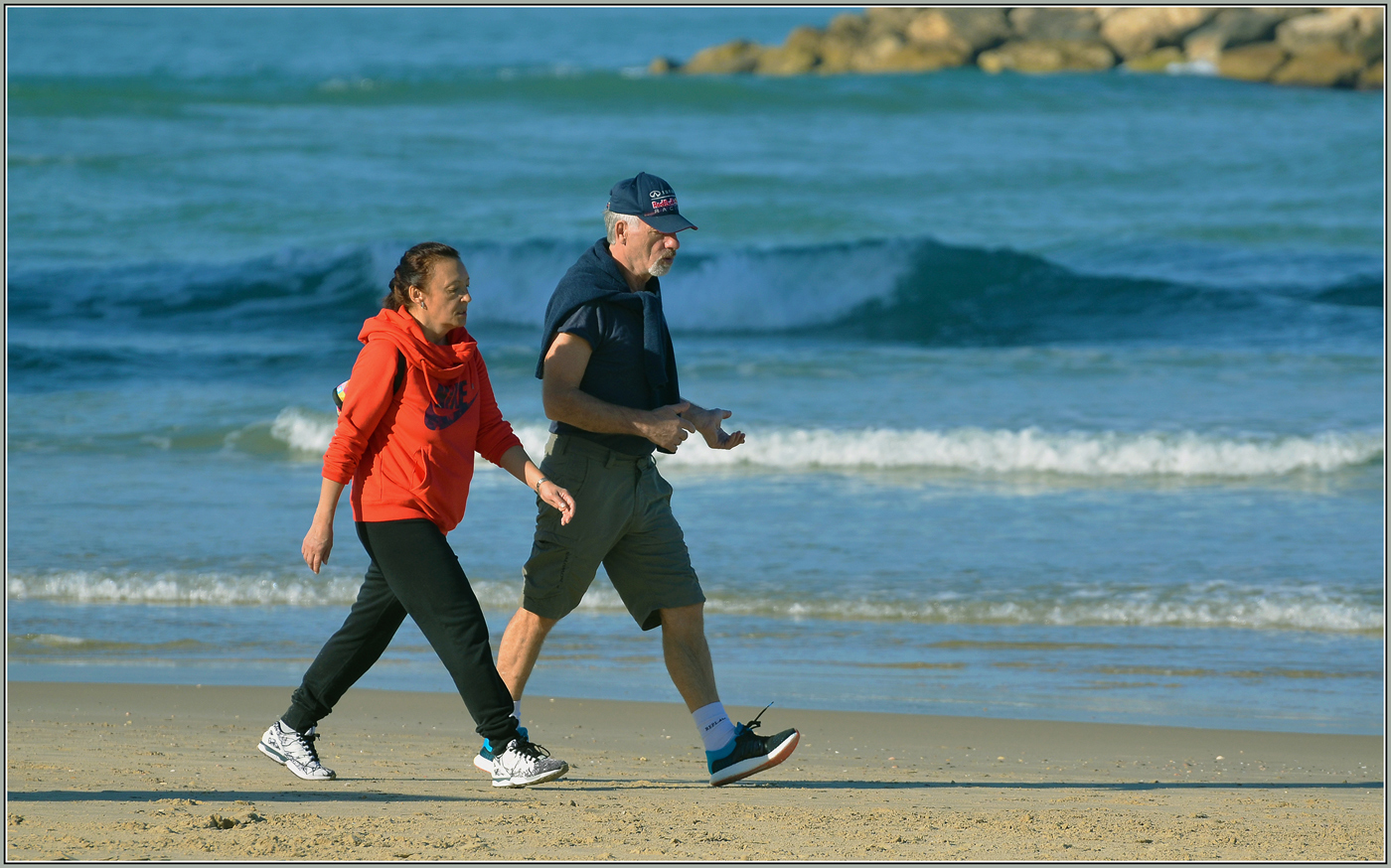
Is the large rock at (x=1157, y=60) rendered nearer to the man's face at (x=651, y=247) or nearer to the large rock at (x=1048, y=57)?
the large rock at (x=1048, y=57)

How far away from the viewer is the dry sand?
3.23 meters

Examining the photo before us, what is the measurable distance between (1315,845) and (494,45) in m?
47.5

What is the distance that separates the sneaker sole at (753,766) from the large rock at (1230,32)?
3672 cm

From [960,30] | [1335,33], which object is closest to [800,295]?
[960,30]

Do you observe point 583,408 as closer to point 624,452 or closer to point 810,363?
point 624,452

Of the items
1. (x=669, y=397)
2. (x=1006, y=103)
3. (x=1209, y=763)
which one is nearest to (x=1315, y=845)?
(x=1209, y=763)

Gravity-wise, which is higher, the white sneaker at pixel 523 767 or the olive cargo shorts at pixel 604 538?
the olive cargo shorts at pixel 604 538

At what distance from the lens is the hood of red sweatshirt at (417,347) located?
3.58 metres

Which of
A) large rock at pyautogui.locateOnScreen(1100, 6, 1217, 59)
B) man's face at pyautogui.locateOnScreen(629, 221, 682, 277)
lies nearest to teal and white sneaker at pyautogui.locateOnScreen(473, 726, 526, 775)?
man's face at pyautogui.locateOnScreen(629, 221, 682, 277)

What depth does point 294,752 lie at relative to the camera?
3898mm

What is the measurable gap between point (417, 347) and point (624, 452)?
2.26ft


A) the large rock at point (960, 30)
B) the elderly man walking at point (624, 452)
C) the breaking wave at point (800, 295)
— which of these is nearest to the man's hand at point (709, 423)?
the elderly man walking at point (624, 452)

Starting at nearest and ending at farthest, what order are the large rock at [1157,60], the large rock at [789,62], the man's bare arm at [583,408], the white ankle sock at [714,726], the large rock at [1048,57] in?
the man's bare arm at [583,408], the white ankle sock at [714,726], the large rock at [1157,60], the large rock at [1048,57], the large rock at [789,62]

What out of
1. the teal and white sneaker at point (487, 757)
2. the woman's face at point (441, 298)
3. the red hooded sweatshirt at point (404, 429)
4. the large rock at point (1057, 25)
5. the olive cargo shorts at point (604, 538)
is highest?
the large rock at point (1057, 25)
